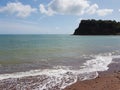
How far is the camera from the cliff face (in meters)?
134

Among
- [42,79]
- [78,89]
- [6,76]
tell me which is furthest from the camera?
[6,76]

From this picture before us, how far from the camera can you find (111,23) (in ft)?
441

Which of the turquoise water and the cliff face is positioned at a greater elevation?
the cliff face

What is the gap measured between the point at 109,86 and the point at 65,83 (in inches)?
80.7

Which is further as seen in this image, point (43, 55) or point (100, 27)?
point (100, 27)

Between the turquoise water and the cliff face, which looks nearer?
the turquoise water

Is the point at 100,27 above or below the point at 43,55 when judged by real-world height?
above

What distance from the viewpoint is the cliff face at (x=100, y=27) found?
440 feet

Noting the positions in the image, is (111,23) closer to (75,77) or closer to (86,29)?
(86,29)

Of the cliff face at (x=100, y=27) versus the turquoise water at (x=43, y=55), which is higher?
the cliff face at (x=100, y=27)

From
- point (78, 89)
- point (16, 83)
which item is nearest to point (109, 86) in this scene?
point (78, 89)

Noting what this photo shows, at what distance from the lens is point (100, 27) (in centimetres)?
13762

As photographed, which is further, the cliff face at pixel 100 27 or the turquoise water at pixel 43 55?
the cliff face at pixel 100 27

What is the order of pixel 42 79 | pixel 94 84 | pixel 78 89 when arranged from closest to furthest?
pixel 78 89 → pixel 94 84 → pixel 42 79
